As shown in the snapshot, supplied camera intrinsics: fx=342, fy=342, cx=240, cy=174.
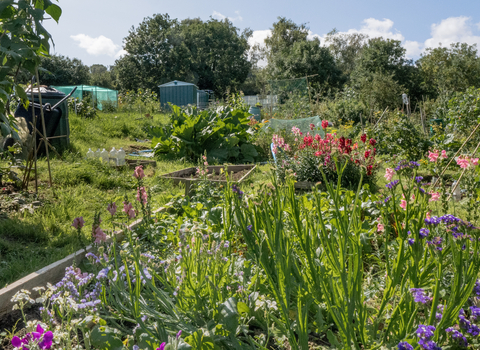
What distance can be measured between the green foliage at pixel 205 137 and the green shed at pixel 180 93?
51.7 feet

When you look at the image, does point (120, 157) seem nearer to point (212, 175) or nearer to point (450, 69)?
point (212, 175)

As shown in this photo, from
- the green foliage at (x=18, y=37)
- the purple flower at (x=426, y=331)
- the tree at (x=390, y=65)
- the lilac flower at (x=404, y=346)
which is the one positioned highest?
the tree at (x=390, y=65)

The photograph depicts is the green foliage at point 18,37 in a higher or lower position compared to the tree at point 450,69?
lower

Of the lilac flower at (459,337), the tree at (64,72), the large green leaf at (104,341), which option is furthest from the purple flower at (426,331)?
the tree at (64,72)

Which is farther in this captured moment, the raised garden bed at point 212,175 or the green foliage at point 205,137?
the green foliage at point 205,137

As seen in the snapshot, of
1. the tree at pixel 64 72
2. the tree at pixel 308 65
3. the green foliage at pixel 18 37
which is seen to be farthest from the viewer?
the tree at pixel 64 72

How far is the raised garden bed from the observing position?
387 centimetres

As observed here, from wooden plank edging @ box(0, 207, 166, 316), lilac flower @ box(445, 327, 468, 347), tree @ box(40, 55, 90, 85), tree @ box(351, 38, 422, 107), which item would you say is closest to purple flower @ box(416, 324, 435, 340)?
lilac flower @ box(445, 327, 468, 347)

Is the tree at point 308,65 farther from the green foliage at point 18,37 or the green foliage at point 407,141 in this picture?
the green foliage at point 18,37

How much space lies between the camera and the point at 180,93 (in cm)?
2220

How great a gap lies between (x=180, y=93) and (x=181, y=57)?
1303cm

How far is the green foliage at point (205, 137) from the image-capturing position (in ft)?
19.9

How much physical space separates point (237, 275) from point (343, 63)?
38.7 m

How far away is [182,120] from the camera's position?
6.23m
